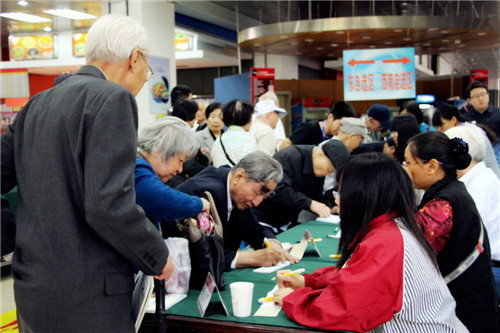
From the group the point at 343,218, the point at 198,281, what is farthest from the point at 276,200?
the point at 343,218

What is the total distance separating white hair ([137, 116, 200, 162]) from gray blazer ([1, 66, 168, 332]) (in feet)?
2.72

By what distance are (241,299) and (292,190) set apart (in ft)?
7.30

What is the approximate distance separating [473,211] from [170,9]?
675 cm

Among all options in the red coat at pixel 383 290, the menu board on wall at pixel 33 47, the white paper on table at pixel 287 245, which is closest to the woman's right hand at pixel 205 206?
the red coat at pixel 383 290

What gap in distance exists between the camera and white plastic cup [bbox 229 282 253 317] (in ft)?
6.10

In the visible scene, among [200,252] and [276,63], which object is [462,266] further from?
[276,63]

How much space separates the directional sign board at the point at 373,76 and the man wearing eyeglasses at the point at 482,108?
2.80 m

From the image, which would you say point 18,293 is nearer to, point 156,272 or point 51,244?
point 51,244

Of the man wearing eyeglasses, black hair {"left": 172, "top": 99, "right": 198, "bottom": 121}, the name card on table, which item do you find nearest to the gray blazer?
the name card on table

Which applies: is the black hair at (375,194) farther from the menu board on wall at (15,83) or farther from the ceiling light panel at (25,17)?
the menu board on wall at (15,83)

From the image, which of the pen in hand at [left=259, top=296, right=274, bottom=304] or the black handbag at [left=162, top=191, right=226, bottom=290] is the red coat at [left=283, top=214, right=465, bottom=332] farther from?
the black handbag at [left=162, top=191, right=226, bottom=290]

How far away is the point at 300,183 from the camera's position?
170 inches

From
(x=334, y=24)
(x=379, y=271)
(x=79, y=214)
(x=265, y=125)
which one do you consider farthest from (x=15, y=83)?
(x=379, y=271)

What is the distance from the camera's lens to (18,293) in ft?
4.43
